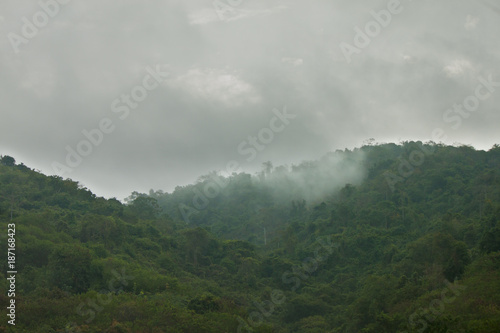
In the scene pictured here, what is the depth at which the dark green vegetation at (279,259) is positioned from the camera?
89.6 ft

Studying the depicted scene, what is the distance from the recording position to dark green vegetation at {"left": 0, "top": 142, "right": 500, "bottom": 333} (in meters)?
27.3

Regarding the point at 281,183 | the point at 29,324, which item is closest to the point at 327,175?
the point at 281,183

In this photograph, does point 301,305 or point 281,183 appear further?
point 281,183

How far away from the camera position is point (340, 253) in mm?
47719

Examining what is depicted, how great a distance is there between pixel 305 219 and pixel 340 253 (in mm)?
18551

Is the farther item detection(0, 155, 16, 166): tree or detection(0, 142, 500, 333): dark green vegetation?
detection(0, 155, 16, 166): tree

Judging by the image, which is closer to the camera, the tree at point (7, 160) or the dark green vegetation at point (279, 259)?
the dark green vegetation at point (279, 259)

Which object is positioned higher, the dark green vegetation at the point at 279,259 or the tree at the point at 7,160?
the tree at the point at 7,160

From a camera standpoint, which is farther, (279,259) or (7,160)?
(7,160)

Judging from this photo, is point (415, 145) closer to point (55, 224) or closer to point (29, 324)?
point (55, 224)

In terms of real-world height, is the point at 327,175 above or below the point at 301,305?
above

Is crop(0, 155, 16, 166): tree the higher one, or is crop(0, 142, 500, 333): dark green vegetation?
crop(0, 155, 16, 166): tree

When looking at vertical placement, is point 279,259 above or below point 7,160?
below

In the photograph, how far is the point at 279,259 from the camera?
46469 millimetres
